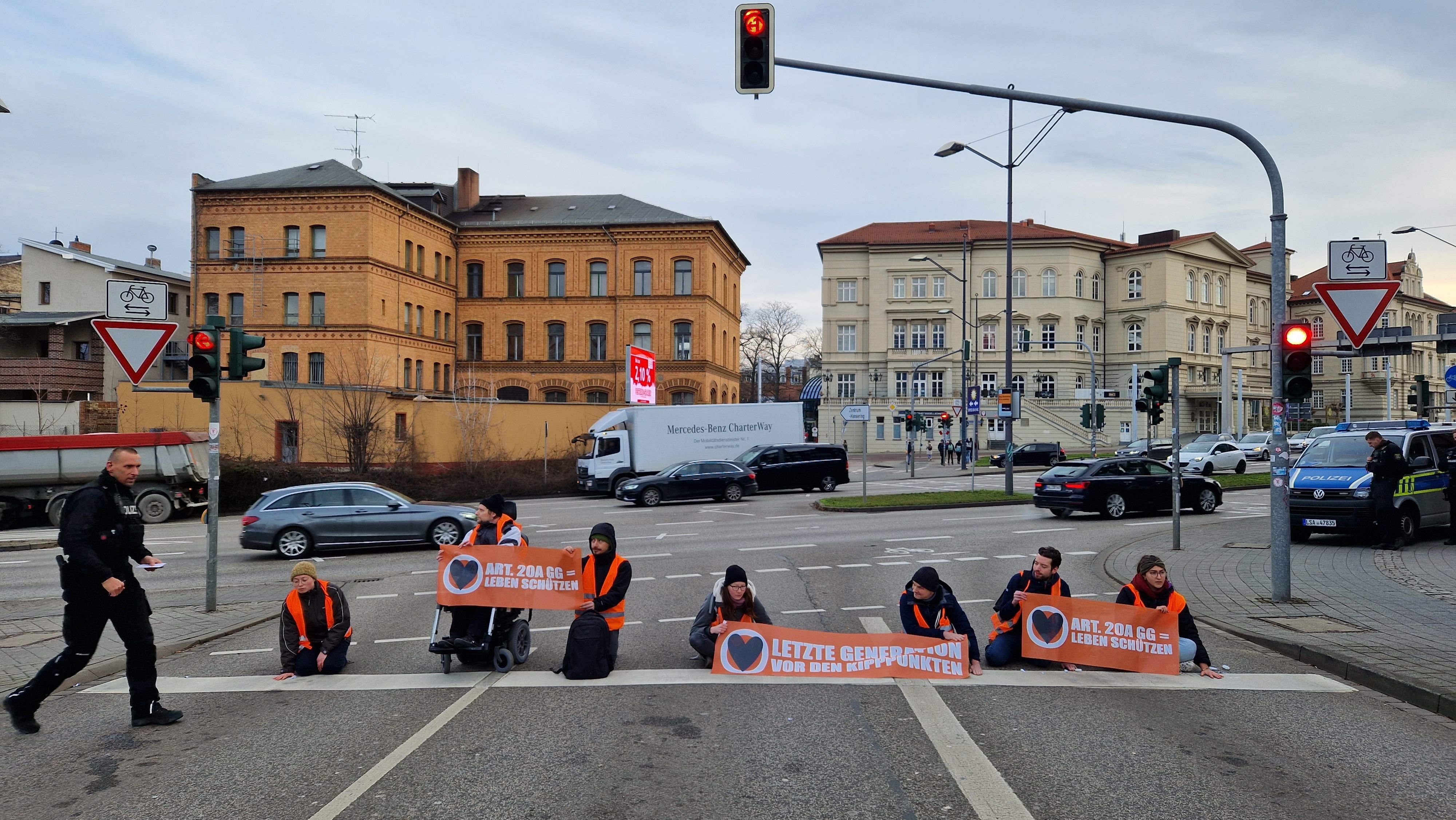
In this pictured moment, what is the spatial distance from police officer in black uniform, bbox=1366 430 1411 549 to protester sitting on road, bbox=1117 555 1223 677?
9.25 metres

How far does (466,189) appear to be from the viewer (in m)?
61.9

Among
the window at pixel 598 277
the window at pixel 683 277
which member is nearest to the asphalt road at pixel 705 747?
the window at pixel 683 277

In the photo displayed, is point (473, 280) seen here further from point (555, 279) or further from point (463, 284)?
point (555, 279)

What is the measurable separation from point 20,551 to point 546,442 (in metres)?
19.3

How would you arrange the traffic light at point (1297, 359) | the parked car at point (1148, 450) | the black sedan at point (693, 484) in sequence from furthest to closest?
the parked car at point (1148, 450)
the black sedan at point (693, 484)
the traffic light at point (1297, 359)

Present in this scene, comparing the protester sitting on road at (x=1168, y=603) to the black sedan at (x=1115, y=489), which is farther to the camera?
the black sedan at (x=1115, y=489)

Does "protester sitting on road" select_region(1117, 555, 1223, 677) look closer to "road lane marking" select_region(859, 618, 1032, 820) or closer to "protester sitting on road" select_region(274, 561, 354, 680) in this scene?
"road lane marking" select_region(859, 618, 1032, 820)

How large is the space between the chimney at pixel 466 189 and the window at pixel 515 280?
589 centimetres

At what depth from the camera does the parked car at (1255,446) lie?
48.3m

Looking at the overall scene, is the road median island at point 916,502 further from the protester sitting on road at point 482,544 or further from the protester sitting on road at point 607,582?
the protester sitting on road at point 607,582

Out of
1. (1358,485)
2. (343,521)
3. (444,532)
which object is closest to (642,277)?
(444,532)

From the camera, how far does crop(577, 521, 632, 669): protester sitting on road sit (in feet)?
27.1

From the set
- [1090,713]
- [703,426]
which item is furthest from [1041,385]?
[1090,713]

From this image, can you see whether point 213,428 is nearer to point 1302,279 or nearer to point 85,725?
point 85,725
